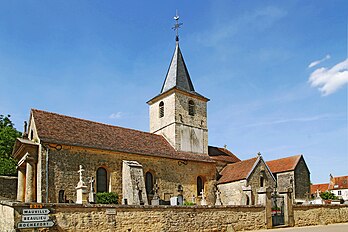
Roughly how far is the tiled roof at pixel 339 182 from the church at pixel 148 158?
83.0ft

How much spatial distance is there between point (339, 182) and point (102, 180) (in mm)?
47114

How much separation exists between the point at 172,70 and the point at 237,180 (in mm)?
11636

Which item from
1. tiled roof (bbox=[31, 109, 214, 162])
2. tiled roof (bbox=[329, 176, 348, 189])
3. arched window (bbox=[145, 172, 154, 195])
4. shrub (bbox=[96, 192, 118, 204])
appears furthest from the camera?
tiled roof (bbox=[329, 176, 348, 189])

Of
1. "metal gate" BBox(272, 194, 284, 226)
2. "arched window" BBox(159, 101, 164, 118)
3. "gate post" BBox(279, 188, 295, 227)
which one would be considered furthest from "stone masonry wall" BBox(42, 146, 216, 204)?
"gate post" BBox(279, 188, 295, 227)

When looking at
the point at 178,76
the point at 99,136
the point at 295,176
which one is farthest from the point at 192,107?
the point at 295,176

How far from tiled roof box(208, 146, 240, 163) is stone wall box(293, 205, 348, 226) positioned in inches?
412

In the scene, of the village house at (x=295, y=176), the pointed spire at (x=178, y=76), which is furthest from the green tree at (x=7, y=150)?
the village house at (x=295, y=176)

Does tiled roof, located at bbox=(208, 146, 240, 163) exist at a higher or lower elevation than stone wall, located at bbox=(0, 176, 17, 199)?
higher

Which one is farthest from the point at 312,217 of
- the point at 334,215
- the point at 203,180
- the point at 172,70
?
the point at 172,70

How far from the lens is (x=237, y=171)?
2859cm

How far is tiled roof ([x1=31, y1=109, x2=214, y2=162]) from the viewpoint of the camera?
70.2 ft

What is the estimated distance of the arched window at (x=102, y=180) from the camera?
73.3 feet

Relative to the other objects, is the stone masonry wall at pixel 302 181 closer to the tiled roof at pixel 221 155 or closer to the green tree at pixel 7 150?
the tiled roof at pixel 221 155

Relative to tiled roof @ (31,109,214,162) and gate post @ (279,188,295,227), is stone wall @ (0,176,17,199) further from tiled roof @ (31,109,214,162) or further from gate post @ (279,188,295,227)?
gate post @ (279,188,295,227)
